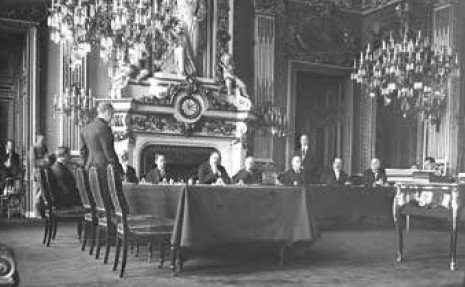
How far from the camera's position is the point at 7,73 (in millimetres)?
9719

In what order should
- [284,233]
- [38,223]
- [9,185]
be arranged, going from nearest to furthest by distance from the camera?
[284,233], [38,223], [9,185]

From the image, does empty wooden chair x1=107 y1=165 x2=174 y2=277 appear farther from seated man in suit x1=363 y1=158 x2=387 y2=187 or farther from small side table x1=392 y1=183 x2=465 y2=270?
seated man in suit x1=363 y1=158 x2=387 y2=187

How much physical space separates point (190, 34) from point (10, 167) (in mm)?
3950

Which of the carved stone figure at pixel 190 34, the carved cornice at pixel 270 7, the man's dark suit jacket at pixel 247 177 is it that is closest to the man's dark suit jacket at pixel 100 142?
the man's dark suit jacket at pixel 247 177

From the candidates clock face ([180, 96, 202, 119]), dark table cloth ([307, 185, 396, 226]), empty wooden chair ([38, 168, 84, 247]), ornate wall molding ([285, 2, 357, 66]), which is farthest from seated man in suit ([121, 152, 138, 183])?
ornate wall molding ([285, 2, 357, 66])

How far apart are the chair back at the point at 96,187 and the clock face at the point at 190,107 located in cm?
444

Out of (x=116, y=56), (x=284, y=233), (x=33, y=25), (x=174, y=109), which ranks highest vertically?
(x=33, y=25)

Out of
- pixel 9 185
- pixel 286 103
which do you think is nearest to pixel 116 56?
pixel 9 185

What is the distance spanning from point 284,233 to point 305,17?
23.8 ft

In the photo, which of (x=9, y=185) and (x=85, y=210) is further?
(x=9, y=185)

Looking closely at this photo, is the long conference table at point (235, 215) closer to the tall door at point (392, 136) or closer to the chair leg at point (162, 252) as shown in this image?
the chair leg at point (162, 252)

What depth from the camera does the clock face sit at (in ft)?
30.4

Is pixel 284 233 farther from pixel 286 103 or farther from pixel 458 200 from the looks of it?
pixel 286 103

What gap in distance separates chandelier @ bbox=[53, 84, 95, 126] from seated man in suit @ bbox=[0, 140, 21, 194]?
3.66 ft
